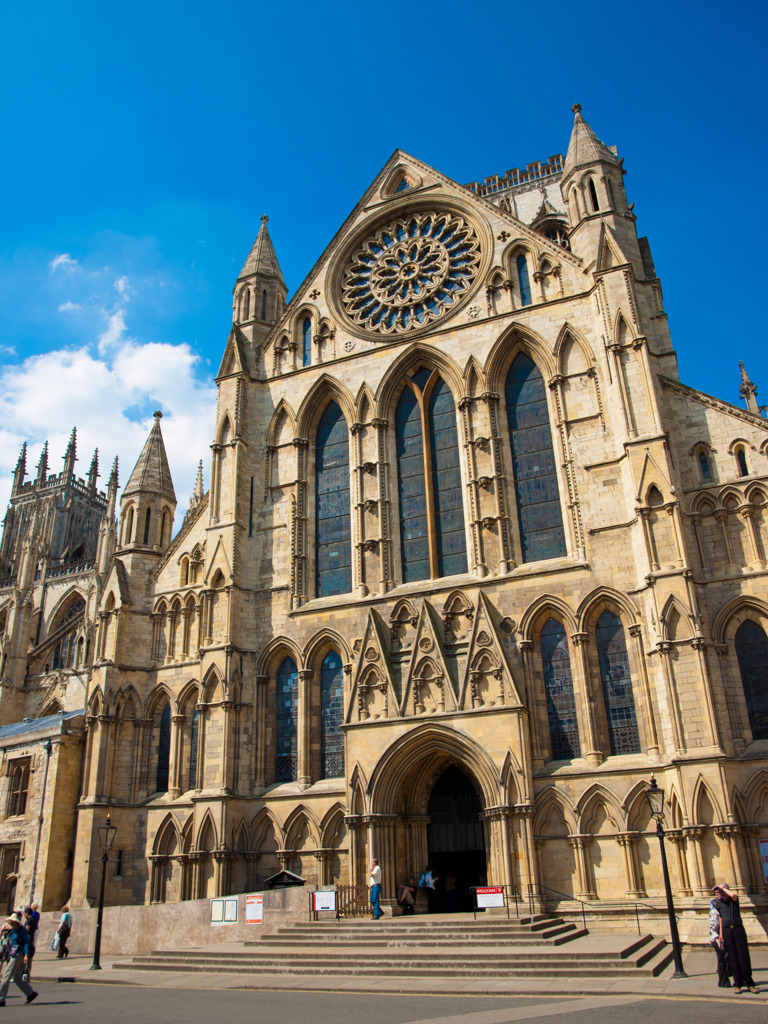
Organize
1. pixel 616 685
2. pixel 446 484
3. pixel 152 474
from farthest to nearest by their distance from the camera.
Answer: pixel 152 474, pixel 446 484, pixel 616 685

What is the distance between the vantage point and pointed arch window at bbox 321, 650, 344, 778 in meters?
22.2

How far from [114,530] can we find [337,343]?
34343 millimetres

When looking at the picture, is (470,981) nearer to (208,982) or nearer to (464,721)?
(208,982)

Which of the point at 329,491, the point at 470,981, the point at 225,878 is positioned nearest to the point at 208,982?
the point at 470,981

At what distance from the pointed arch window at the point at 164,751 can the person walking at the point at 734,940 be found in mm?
16455

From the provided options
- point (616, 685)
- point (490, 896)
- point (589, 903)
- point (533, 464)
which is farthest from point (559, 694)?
point (533, 464)

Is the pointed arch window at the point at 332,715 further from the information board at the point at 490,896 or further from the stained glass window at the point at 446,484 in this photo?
the information board at the point at 490,896

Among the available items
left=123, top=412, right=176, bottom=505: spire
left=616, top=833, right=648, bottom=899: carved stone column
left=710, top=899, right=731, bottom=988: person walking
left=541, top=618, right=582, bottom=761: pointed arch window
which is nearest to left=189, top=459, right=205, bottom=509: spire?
left=123, top=412, right=176, bottom=505: spire

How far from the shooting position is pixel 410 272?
2706 centimetres

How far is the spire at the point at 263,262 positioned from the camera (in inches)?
1161

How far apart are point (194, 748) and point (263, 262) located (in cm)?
1666

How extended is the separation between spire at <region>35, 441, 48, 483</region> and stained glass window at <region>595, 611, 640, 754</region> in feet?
234

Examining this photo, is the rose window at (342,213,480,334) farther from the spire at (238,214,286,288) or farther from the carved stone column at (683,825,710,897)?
the carved stone column at (683,825,710,897)

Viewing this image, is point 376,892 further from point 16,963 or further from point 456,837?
point 16,963
